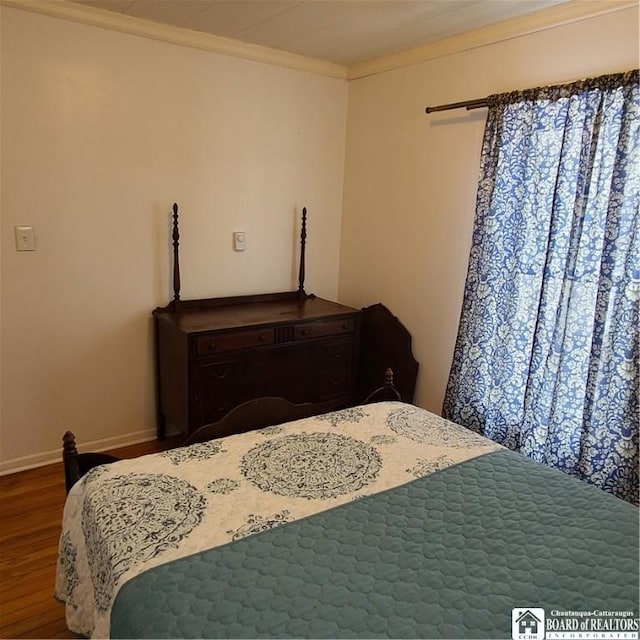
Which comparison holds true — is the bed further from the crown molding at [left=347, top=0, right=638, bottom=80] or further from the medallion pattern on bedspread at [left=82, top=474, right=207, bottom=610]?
the crown molding at [left=347, top=0, right=638, bottom=80]

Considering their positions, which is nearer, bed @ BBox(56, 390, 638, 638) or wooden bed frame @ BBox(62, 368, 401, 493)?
bed @ BBox(56, 390, 638, 638)

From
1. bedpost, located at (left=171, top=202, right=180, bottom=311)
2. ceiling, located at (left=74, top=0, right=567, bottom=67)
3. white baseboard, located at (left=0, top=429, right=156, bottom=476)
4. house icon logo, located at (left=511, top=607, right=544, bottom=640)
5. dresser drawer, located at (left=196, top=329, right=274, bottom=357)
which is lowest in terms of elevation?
white baseboard, located at (left=0, top=429, right=156, bottom=476)

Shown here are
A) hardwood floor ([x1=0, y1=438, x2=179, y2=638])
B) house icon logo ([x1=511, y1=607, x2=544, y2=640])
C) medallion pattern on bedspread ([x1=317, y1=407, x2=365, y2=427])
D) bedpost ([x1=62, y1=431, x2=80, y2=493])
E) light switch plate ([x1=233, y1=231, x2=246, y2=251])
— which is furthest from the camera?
light switch plate ([x1=233, y1=231, x2=246, y2=251])

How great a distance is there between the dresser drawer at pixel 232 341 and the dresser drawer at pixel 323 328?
187 millimetres

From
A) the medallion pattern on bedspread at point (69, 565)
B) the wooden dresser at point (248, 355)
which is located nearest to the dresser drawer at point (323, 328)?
the wooden dresser at point (248, 355)

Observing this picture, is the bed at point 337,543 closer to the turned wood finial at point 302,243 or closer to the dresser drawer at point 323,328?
the dresser drawer at point 323,328

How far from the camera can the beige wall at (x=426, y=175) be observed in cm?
242

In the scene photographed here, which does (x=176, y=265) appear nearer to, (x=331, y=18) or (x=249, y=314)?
(x=249, y=314)

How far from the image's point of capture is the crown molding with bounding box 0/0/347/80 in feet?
7.86

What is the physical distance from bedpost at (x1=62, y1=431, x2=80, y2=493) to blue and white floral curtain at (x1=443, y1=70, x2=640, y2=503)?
1.89 m

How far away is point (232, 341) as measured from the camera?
2725 mm

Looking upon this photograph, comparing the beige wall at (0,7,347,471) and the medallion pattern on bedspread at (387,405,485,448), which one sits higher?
the beige wall at (0,7,347,471)

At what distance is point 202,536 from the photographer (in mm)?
1271

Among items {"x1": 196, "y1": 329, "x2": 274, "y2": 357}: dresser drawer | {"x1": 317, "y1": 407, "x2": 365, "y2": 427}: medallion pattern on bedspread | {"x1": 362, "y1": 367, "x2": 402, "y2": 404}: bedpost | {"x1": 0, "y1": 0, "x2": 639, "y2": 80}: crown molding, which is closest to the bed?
{"x1": 317, "y1": 407, "x2": 365, "y2": 427}: medallion pattern on bedspread
